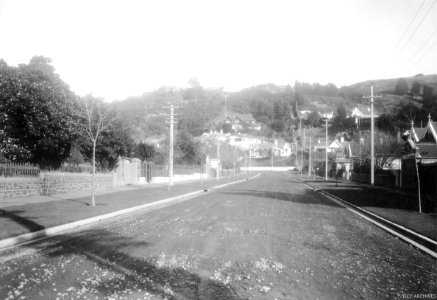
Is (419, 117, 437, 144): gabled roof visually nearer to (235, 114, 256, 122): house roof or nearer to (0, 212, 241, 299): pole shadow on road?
(0, 212, 241, 299): pole shadow on road

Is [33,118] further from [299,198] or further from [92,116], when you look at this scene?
[299,198]

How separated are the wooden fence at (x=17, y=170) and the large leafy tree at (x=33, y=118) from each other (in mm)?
1573

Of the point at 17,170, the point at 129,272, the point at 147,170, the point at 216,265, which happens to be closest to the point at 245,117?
the point at 147,170

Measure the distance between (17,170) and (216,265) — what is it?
15.8 meters

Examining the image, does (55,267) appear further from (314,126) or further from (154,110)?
(314,126)

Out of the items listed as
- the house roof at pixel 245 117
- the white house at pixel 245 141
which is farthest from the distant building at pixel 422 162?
the house roof at pixel 245 117

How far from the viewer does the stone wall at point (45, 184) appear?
18.9m

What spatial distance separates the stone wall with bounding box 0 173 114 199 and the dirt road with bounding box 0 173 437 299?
9390 millimetres

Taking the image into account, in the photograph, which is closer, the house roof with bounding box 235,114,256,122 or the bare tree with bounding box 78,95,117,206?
the bare tree with bounding box 78,95,117,206

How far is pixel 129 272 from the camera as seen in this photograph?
6648 millimetres

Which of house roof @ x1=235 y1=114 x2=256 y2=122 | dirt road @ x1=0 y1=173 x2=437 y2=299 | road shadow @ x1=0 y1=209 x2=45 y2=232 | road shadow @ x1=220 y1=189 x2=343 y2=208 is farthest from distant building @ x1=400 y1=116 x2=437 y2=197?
house roof @ x1=235 y1=114 x2=256 y2=122

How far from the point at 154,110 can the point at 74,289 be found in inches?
3747

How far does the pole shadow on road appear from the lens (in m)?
5.73

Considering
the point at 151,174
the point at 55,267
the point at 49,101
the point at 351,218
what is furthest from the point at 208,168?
the point at 55,267
